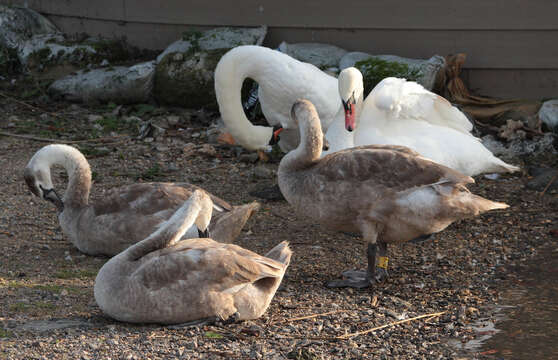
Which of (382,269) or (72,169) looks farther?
(72,169)

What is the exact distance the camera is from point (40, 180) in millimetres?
6398

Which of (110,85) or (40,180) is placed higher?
(110,85)

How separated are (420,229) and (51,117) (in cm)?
632

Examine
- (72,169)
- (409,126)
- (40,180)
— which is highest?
(409,126)

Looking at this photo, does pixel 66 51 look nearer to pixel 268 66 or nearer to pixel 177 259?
pixel 268 66

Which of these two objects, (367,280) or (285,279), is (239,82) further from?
(367,280)

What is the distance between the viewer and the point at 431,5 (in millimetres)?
9133

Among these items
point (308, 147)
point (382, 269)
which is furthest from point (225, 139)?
point (382, 269)

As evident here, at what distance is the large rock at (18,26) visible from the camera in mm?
11773

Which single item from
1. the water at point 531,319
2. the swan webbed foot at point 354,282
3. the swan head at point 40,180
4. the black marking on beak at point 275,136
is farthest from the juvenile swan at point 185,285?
the black marking on beak at point 275,136

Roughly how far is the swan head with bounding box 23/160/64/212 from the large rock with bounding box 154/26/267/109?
12.7 ft

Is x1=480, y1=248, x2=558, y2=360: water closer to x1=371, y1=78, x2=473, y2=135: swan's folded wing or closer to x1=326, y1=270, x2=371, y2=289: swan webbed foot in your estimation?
x1=326, y1=270, x2=371, y2=289: swan webbed foot

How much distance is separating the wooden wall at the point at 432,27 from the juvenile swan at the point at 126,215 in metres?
4.26

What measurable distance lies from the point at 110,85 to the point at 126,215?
4938mm
